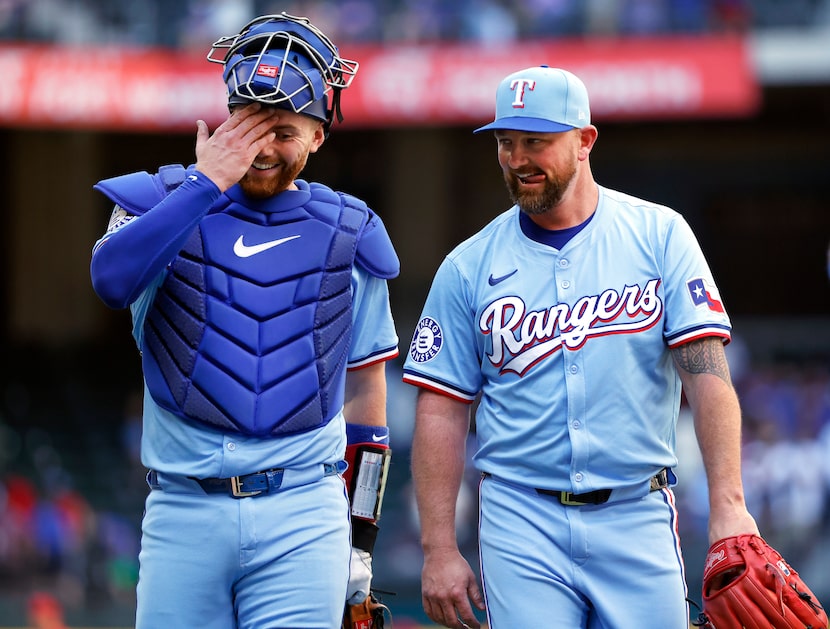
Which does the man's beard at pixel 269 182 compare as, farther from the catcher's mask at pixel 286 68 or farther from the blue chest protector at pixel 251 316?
the catcher's mask at pixel 286 68

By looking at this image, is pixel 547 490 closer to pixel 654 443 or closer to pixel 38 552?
pixel 654 443

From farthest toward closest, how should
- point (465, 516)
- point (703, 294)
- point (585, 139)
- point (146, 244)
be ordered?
point (465, 516), point (585, 139), point (703, 294), point (146, 244)

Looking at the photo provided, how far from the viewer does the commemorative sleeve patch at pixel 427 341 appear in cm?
362

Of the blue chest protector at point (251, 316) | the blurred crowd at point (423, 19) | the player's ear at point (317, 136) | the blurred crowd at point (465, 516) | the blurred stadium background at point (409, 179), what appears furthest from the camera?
the blurred crowd at point (423, 19)

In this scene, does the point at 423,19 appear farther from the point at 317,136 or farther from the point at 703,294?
the point at 703,294

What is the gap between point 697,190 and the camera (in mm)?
17812

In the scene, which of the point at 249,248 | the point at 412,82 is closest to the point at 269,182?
the point at 249,248

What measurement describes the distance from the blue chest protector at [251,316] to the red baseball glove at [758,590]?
1020mm

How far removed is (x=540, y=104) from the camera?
3.41 metres

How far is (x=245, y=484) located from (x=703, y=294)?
123 cm

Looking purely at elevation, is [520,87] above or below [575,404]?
above

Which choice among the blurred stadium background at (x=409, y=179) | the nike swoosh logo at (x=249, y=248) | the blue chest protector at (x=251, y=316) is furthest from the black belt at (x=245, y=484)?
the blurred stadium background at (x=409, y=179)

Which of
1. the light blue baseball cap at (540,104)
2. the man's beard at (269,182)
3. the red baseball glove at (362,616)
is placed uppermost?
the light blue baseball cap at (540,104)

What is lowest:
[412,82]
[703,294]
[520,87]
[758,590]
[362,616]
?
[362,616]
